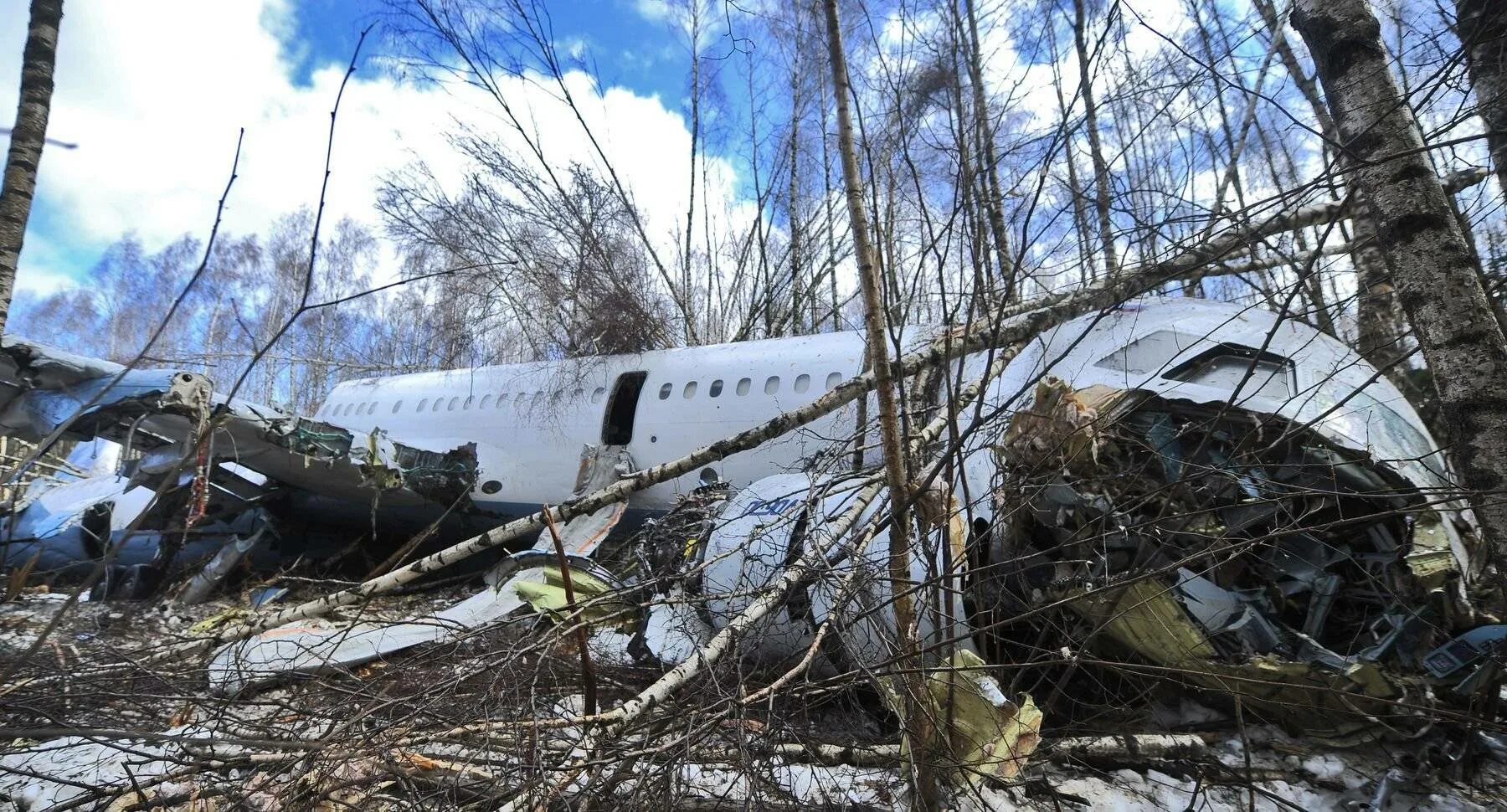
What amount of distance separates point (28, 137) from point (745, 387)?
20.3ft

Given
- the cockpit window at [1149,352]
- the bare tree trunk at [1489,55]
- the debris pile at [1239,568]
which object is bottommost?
the debris pile at [1239,568]

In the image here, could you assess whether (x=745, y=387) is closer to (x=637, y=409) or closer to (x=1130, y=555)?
(x=637, y=409)

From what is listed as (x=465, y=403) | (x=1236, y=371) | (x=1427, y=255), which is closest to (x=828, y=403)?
(x=1236, y=371)

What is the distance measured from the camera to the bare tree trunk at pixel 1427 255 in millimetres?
2783

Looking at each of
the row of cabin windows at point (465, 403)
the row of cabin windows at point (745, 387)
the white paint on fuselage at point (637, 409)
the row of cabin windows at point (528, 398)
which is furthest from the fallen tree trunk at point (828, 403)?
the row of cabin windows at point (465, 403)

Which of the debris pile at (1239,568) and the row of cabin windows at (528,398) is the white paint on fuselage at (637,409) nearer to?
the row of cabin windows at (528,398)

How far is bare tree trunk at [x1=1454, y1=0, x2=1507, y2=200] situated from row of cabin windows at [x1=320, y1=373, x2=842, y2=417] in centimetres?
420

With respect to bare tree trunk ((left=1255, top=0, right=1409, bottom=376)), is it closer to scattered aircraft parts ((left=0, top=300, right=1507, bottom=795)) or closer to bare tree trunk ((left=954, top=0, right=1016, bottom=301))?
scattered aircraft parts ((left=0, top=300, right=1507, bottom=795))

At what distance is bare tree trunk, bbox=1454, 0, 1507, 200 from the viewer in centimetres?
264

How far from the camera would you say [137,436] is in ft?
29.9

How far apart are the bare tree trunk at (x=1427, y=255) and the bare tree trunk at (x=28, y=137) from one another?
6.15m

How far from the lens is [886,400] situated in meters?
2.76

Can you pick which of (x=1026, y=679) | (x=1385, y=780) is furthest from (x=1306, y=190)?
(x=1026, y=679)

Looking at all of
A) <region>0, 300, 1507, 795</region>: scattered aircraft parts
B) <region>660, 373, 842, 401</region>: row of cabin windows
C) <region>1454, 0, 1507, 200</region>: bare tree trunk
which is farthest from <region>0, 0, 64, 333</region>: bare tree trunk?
<region>1454, 0, 1507, 200</region>: bare tree trunk
